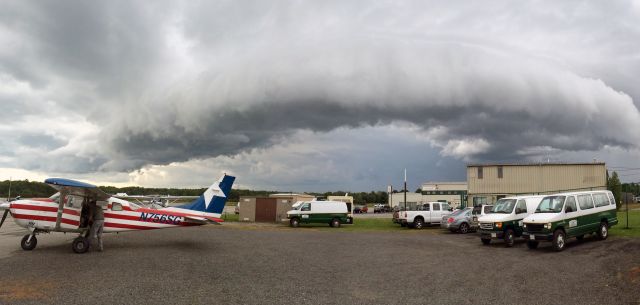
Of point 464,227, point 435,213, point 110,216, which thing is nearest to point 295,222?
point 435,213

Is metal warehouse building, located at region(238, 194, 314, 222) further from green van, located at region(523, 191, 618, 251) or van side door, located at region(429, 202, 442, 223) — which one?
green van, located at region(523, 191, 618, 251)

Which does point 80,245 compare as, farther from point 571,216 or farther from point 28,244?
point 571,216

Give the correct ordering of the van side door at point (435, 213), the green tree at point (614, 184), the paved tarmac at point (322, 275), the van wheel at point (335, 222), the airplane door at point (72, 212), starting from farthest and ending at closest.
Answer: the green tree at point (614, 184) < the van wheel at point (335, 222) < the van side door at point (435, 213) < the airplane door at point (72, 212) < the paved tarmac at point (322, 275)

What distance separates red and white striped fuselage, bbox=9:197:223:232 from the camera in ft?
49.4

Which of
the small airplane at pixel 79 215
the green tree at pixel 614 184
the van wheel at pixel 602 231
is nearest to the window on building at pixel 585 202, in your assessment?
the van wheel at pixel 602 231

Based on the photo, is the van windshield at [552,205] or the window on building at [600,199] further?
the window on building at [600,199]

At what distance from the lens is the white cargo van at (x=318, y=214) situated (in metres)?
30.6

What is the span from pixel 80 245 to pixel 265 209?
22357 millimetres

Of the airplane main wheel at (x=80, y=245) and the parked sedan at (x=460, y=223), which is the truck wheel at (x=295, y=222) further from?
the airplane main wheel at (x=80, y=245)

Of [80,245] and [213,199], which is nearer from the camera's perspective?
[80,245]

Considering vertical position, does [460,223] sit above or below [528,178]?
below

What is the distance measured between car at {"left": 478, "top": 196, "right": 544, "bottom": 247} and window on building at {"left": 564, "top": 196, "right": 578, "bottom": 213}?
255cm

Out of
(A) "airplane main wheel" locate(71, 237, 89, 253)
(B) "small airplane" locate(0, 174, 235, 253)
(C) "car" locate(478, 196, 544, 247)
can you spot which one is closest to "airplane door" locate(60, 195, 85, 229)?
(B) "small airplane" locate(0, 174, 235, 253)

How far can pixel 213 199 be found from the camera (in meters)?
18.3
